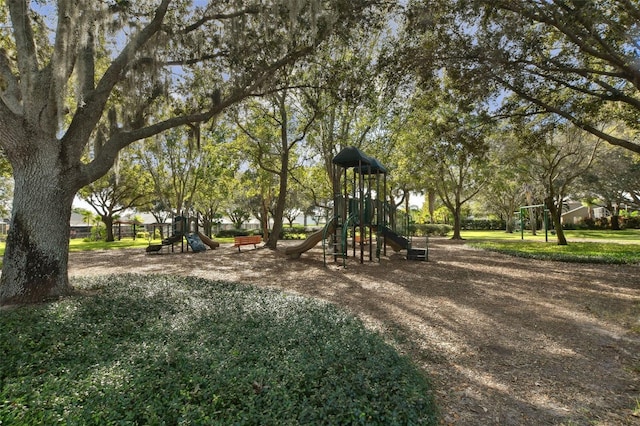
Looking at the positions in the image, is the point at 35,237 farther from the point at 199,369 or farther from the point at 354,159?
the point at 354,159

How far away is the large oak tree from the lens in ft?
18.2

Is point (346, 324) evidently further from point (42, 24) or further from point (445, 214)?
point (445, 214)

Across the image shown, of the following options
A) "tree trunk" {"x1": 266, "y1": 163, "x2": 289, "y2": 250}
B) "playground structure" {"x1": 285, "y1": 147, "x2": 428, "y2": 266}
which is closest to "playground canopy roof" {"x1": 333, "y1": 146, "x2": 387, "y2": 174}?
"playground structure" {"x1": 285, "y1": 147, "x2": 428, "y2": 266}

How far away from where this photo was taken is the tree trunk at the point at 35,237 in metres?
5.45

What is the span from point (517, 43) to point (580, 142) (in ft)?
38.9

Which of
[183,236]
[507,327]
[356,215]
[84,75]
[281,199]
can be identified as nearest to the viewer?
[507,327]

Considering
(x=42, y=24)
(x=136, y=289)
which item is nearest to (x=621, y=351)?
(x=136, y=289)

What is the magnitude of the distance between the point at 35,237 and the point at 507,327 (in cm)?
779

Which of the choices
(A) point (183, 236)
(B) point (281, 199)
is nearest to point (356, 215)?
(B) point (281, 199)

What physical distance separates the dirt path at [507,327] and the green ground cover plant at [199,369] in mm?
634

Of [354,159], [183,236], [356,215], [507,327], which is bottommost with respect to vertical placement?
[507,327]

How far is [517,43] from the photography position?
814 centimetres

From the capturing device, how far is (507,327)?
16.4ft

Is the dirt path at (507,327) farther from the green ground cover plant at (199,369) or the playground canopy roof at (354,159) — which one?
the playground canopy roof at (354,159)
